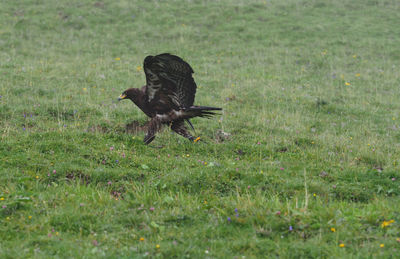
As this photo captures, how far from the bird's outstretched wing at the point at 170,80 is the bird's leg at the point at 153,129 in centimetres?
43

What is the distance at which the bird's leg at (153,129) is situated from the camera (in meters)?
8.07

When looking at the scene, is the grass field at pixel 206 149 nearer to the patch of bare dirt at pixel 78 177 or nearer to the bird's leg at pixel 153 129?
the patch of bare dirt at pixel 78 177

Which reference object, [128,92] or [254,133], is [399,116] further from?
[128,92]

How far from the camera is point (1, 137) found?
25.3 ft

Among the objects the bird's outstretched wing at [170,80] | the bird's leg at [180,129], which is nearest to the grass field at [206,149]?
the bird's leg at [180,129]

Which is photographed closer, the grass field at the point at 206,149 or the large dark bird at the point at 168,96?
the grass field at the point at 206,149

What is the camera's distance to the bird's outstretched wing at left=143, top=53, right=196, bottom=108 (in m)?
7.25

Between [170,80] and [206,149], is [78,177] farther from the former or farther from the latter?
[206,149]

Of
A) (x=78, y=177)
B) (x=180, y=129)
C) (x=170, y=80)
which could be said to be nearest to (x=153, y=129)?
(x=180, y=129)

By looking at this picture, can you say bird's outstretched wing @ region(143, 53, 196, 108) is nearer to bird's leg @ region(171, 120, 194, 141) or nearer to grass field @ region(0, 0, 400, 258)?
bird's leg @ region(171, 120, 194, 141)

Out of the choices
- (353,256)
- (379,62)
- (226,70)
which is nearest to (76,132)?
(353,256)

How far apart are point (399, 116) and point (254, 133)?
481cm

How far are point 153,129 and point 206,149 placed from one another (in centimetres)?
111

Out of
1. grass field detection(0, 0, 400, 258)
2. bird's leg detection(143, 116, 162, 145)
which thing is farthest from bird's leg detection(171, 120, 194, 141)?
bird's leg detection(143, 116, 162, 145)
